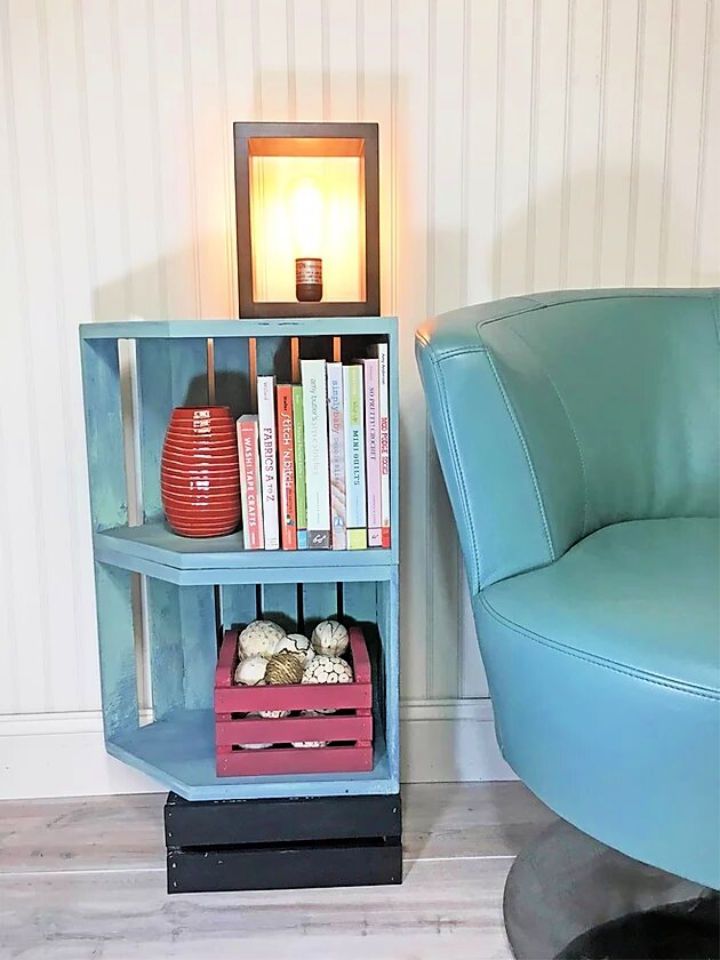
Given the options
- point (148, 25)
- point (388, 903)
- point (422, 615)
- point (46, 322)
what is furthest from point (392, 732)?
point (148, 25)

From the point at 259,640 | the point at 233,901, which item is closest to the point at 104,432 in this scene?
the point at 259,640

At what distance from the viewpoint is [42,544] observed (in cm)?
151

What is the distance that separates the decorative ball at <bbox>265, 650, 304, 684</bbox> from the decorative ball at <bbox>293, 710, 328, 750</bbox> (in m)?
0.05

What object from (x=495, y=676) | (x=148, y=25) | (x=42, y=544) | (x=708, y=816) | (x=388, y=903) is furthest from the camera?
(x=42, y=544)

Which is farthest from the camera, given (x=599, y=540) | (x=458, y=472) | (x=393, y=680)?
(x=393, y=680)

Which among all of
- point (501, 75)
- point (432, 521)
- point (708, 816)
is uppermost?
point (501, 75)

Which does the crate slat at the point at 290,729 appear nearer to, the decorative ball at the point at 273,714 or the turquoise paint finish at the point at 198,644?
the decorative ball at the point at 273,714

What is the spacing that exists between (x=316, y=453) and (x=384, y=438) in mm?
93

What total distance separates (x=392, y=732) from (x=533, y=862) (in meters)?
0.29

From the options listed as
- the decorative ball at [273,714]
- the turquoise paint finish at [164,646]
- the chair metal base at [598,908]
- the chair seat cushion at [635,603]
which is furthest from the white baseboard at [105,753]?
the chair seat cushion at [635,603]

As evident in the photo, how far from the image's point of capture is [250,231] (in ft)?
4.25

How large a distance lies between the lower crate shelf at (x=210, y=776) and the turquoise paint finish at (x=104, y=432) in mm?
347

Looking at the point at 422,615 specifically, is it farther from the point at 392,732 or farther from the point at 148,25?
the point at 148,25

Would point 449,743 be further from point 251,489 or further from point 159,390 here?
point 159,390
